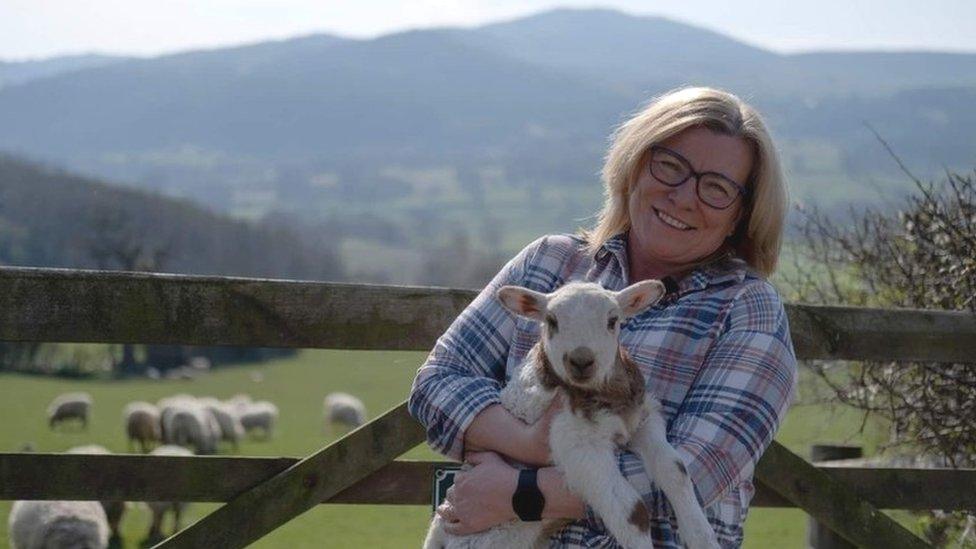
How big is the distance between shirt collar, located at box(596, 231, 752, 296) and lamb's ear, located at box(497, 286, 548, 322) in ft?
1.11

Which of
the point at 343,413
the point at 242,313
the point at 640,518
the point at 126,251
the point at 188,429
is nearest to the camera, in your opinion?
the point at 640,518

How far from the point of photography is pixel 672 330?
2.99 meters

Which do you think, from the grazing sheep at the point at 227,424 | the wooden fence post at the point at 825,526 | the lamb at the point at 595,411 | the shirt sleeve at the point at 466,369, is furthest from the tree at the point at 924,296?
the grazing sheep at the point at 227,424

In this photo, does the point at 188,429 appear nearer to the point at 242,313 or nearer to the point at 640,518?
the point at 242,313

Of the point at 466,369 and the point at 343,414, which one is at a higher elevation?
the point at 466,369

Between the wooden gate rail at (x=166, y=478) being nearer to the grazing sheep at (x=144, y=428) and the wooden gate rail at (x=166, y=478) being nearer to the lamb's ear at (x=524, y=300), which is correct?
the lamb's ear at (x=524, y=300)

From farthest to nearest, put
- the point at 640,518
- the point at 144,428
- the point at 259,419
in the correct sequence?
the point at 259,419 → the point at 144,428 → the point at 640,518

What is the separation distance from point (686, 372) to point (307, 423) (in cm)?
2583

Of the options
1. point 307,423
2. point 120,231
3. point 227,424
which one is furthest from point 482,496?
point 120,231

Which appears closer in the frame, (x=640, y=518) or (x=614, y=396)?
(x=640, y=518)

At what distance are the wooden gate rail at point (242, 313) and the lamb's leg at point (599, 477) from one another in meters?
0.88

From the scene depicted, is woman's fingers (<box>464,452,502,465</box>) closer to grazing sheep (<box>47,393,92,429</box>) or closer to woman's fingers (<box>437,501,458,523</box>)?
woman's fingers (<box>437,501,458,523</box>)

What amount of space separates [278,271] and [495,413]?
98.5 metres

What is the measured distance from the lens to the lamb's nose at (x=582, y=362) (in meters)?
2.79
